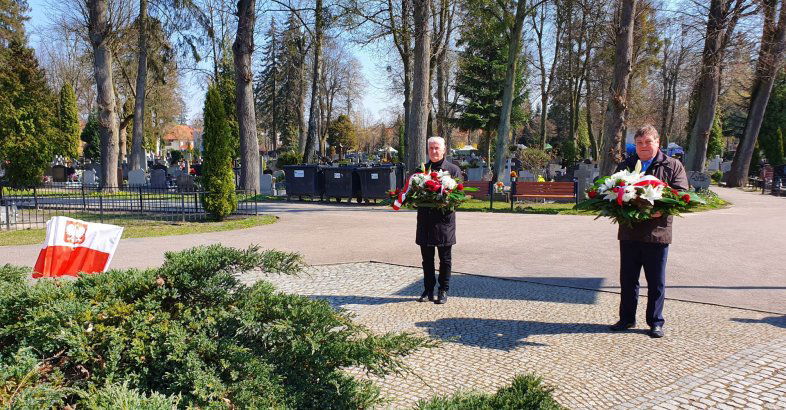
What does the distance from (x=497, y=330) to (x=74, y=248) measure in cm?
371

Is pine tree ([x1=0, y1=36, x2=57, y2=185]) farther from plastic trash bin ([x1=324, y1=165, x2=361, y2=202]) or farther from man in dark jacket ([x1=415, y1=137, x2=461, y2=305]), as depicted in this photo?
man in dark jacket ([x1=415, y1=137, x2=461, y2=305])

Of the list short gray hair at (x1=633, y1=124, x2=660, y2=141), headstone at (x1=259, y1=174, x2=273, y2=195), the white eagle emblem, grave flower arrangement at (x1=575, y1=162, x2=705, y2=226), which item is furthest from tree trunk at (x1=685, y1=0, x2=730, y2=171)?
the white eagle emblem

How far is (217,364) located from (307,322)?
1.59ft

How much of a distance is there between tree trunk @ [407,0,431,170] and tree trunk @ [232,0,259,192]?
18.0 ft

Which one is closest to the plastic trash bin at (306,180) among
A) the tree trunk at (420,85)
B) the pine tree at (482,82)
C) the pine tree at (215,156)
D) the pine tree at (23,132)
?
the tree trunk at (420,85)

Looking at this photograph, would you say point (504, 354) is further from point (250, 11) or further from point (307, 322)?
point (250, 11)

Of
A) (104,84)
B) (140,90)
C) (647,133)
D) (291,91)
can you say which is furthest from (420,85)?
(291,91)

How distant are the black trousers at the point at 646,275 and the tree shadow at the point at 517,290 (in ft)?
3.46

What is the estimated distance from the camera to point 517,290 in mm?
6855

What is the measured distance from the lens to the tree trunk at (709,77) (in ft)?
63.1

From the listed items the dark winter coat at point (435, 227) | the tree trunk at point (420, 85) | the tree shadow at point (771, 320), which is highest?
the tree trunk at point (420, 85)

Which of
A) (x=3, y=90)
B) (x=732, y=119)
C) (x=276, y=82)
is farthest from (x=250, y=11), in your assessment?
(x=732, y=119)

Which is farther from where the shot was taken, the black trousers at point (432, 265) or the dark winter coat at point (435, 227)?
the black trousers at point (432, 265)

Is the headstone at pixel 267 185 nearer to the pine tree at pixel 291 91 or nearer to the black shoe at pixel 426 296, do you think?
the pine tree at pixel 291 91
